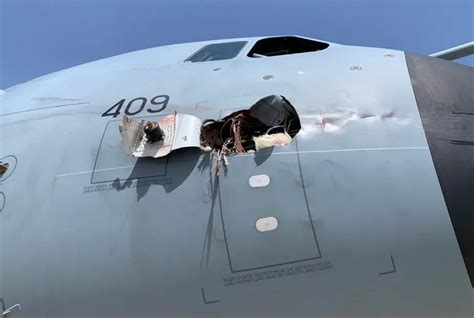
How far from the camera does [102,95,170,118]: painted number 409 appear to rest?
4391mm

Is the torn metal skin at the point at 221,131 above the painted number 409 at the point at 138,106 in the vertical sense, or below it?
below

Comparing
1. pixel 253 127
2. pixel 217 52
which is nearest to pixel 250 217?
pixel 253 127

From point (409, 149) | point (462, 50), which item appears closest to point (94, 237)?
point (409, 149)

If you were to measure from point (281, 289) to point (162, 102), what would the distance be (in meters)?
1.99

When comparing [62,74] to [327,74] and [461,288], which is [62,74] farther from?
[461,288]

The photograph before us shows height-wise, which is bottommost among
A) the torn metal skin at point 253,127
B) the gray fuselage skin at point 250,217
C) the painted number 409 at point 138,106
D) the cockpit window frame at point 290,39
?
the gray fuselage skin at point 250,217

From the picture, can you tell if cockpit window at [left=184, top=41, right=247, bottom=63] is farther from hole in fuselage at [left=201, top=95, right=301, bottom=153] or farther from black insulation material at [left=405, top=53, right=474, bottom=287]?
black insulation material at [left=405, top=53, right=474, bottom=287]

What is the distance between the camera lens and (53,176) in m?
4.20

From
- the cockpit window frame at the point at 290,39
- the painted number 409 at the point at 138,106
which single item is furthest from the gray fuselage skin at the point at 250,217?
the cockpit window frame at the point at 290,39

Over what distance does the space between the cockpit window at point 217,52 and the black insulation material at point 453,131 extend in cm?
187

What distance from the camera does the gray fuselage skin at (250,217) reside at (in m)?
3.40

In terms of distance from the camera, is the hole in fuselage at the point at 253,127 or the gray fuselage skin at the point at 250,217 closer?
the gray fuselage skin at the point at 250,217

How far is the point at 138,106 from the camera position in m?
4.46

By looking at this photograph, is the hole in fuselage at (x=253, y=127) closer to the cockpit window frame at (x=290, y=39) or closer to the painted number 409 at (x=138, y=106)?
the painted number 409 at (x=138, y=106)
